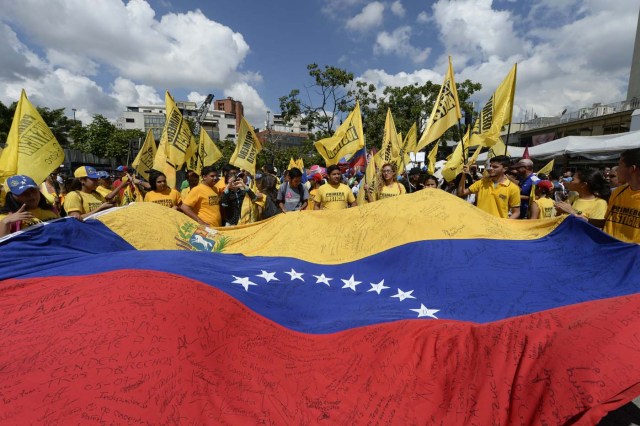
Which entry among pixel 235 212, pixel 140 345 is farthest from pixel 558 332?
pixel 235 212

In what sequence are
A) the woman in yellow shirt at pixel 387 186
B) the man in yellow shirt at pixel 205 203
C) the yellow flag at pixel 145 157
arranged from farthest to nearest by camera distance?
1. the yellow flag at pixel 145 157
2. the woman in yellow shirt at pixel 387 186
3. the man in yellow shirt at pixel 205 203

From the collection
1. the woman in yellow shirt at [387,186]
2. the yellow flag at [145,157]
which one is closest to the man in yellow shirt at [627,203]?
the woman in yellow shirt at [387,186]

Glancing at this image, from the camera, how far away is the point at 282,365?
76.7 inches

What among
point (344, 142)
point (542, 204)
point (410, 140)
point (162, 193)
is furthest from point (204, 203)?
point (410, 140)

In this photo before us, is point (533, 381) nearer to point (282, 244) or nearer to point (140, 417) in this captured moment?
point (140, 417)

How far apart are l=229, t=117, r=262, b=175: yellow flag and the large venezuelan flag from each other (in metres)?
4.06

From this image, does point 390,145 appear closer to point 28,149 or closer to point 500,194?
point 500,194

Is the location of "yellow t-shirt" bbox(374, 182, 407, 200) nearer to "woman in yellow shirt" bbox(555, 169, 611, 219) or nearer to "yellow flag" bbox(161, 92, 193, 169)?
"woman in yellow shirt" bbox(555, 169, 611, 219)

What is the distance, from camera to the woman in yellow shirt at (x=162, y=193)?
5.27m

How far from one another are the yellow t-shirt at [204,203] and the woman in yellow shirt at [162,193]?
0.80ft

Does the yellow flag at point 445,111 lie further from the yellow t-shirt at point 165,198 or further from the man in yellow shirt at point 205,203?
the yellow t-shirt at point 165,198

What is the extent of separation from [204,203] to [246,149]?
2.67m

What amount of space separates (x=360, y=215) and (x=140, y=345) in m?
2.99

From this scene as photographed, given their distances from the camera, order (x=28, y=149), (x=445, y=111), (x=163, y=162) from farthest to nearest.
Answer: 1. (x=163, y=162)
2. (x=445, y=111)
3. (x=28, y=149)
